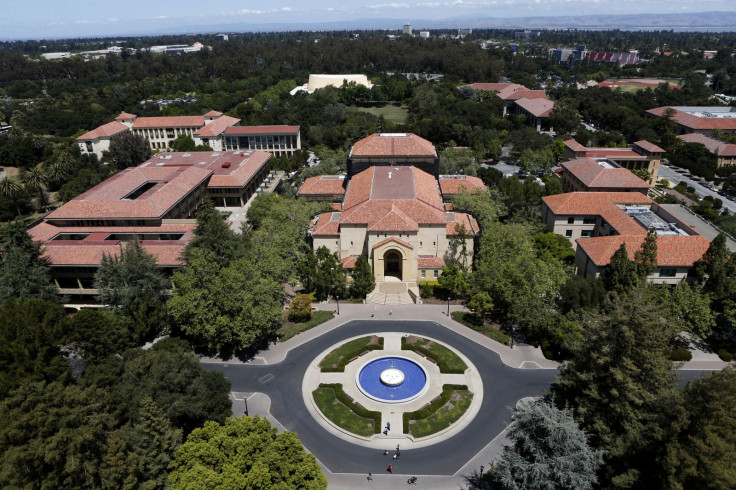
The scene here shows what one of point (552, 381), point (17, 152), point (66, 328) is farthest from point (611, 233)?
point (17, 152)

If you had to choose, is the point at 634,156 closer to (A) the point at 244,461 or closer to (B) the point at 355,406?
(B) the point at 355,406

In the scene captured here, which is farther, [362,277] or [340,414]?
[362,277]

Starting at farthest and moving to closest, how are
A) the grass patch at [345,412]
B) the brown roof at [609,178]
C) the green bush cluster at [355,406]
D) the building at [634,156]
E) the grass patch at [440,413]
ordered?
the building at [634,156], the brown roof at [609,178], the green bush cluster at [355,406], the grass patch at [345,412], the grass patch at [440,413]

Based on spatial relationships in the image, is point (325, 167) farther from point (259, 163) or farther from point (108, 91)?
point (108, 91)

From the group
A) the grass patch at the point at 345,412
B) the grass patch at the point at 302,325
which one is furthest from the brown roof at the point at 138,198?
the grass patch at the point at 345,412

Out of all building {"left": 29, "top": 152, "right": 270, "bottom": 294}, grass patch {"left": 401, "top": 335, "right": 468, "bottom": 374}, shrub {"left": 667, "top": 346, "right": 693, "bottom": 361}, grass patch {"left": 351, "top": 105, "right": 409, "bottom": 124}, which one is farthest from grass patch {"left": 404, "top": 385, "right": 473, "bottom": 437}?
grass patch {"left": 351, "top": 105, "right": 409, "bottom": 124}

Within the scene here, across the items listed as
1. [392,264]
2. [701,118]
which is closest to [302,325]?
[392,264]

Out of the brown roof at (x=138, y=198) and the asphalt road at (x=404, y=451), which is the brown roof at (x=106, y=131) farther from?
the asphalt road at (x=404, y=451)
